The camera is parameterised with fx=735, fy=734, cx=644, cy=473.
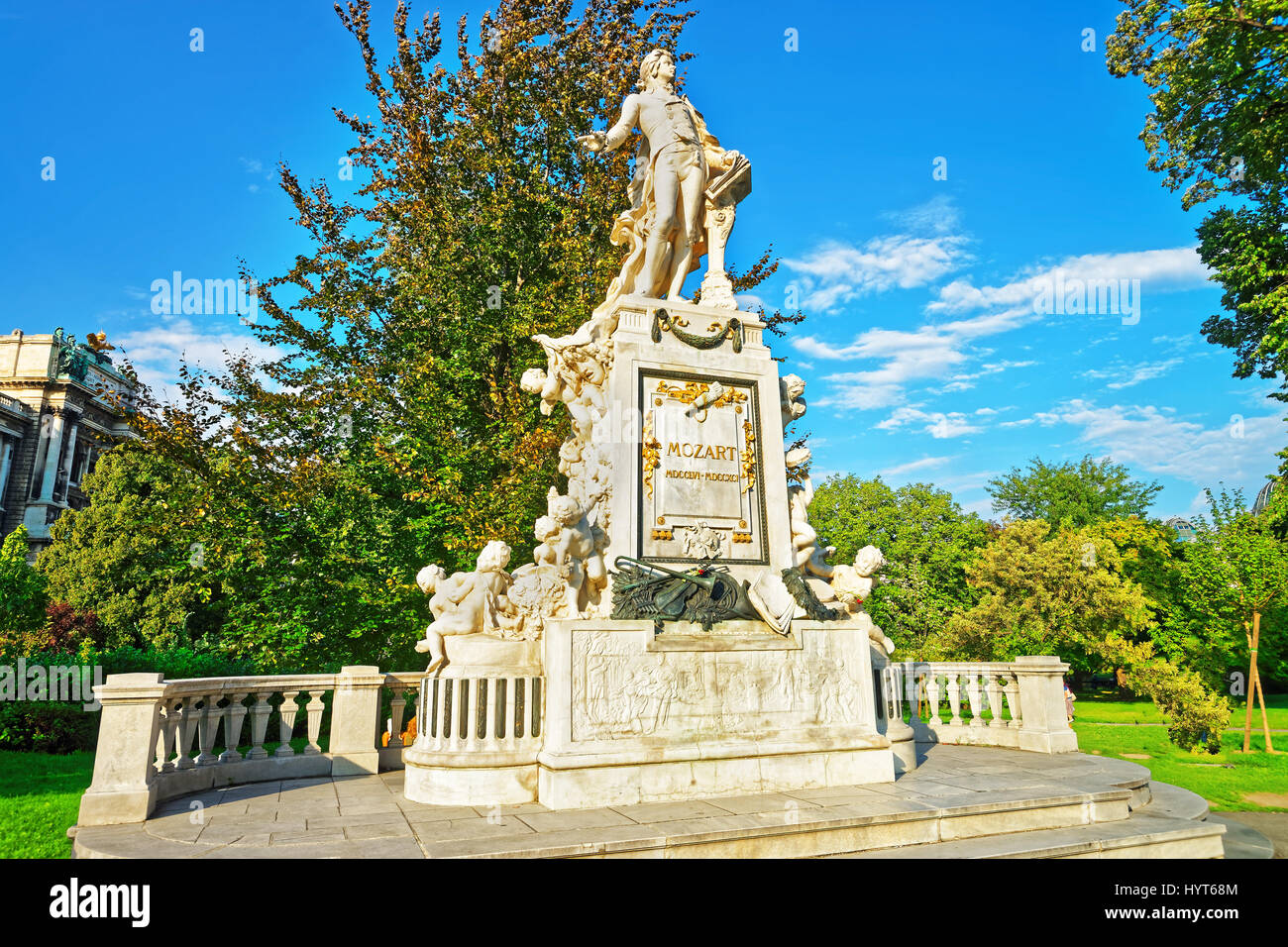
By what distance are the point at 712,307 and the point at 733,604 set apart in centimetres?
356

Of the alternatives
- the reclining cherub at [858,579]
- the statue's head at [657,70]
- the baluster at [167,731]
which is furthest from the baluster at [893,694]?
the statue's head at [657,70]

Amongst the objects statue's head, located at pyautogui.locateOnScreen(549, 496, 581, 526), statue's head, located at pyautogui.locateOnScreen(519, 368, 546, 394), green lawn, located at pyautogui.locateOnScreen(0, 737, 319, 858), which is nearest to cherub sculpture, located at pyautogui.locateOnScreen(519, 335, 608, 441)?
statue's head, located at pyautogui.locateOnScreen(519, 368, 546, 394)

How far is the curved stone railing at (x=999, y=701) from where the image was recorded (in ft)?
31.1

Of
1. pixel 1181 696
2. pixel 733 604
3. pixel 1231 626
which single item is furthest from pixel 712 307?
pixel 1231 626

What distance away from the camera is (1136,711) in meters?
30.8

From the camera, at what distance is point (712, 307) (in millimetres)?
8648

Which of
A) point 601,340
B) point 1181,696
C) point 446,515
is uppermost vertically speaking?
point 601,340

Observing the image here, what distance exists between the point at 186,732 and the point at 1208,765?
15.4 meters

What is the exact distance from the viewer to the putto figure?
29.6 feet

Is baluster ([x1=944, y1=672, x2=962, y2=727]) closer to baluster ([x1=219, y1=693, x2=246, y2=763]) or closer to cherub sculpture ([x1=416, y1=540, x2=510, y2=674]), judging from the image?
cherub sculpture ([x1=416, y1=540, x2=510, y2=674])

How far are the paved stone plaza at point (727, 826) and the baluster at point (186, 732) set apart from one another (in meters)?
0.47

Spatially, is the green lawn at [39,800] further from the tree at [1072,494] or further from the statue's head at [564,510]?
the tree at [1072,494]
